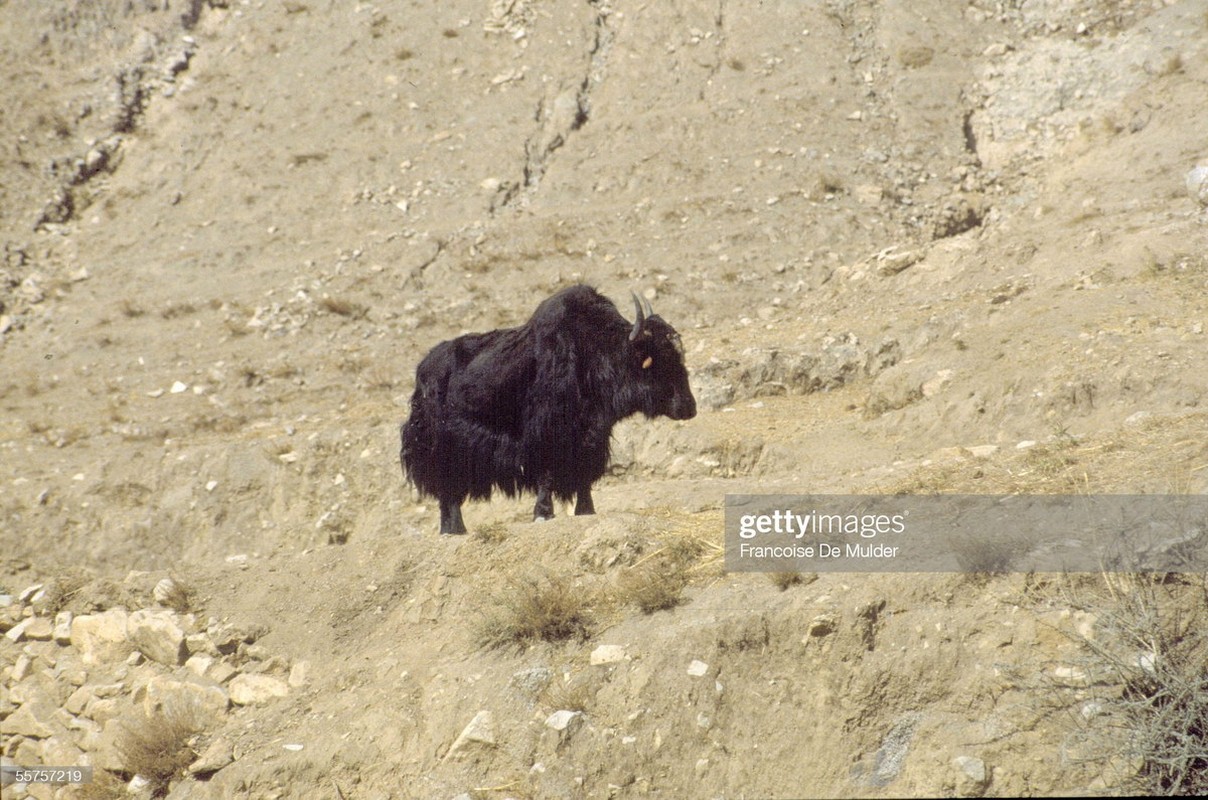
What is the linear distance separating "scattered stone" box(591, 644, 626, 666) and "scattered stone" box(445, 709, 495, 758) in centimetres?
58

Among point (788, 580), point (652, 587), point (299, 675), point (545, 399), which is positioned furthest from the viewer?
point (545, 399)

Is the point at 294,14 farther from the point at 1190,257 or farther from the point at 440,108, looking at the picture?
the point at 1190,257

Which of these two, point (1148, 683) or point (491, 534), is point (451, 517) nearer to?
point (491, 534)

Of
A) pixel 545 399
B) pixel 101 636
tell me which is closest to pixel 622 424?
pixel 545 399

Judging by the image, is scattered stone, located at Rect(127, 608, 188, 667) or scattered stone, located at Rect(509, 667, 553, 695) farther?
scattered stone, located at Rect(127, 608, 188, 667)

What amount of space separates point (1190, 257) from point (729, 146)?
7810 mm

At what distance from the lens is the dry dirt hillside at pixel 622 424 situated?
5.05 metres

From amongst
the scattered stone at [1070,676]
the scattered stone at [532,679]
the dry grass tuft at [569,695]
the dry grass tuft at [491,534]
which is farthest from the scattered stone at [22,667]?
the scattered stone at [1070,676]

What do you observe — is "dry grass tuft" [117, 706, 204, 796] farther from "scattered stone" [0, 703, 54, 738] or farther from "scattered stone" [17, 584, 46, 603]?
"scattered stone" [17, 584, 46, 603]

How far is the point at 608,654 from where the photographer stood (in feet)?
17.7

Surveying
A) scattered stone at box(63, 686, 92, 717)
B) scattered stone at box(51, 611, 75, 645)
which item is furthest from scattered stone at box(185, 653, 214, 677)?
scattered stone at box(51, 611, 75, 645)

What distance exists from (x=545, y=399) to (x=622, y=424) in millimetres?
2549

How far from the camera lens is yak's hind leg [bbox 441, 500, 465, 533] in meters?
8.80

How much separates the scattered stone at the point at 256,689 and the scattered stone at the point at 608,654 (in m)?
1.86
